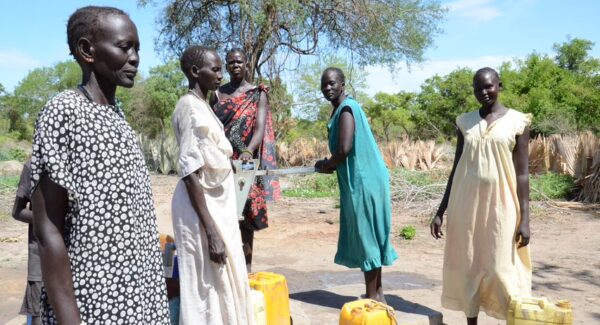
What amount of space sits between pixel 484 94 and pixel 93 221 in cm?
258

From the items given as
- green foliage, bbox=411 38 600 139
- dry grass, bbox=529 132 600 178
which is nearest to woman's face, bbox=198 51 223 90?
dry grass, bbox=529 132 600 178

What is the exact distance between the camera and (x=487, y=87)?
3.24m

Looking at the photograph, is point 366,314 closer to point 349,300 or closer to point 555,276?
point 349,300

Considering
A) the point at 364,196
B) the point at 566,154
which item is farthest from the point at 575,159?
the point at 364,196

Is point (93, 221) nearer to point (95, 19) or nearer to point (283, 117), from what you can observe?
point (95, 19)

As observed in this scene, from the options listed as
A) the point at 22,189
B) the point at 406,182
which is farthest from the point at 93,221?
the point at 406,182

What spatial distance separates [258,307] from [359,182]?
41.2 inches

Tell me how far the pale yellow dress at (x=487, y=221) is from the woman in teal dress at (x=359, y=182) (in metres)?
0.47

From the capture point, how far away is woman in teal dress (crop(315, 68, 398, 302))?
339cm

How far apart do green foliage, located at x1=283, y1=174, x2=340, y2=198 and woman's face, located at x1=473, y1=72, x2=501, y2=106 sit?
8.54m

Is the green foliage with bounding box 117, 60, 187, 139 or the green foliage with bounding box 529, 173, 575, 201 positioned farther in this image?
the green foliage with bounding box 117, 60, 187, 139

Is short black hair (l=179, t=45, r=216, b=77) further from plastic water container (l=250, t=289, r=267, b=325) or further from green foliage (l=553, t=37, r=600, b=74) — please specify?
green foliage (l=553, t=37, r=600, b=74)

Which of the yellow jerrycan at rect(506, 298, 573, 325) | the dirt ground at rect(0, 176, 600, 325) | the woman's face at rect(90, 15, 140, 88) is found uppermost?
the woman's face at rect(90, 15, 140, 88)

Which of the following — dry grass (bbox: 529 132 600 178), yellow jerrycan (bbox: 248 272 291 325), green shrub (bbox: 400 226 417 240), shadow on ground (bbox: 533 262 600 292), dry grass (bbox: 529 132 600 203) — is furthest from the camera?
dry grass (bbox: 529 132 600 178)
